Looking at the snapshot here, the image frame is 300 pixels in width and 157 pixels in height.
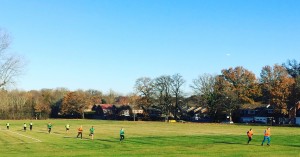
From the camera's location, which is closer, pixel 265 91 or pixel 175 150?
pixel 175 150

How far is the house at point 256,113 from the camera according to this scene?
12588cm

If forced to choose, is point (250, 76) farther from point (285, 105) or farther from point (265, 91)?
point (285, 105)

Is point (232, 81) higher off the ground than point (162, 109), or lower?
higher

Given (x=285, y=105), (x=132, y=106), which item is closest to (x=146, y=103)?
(x=132, y=106)

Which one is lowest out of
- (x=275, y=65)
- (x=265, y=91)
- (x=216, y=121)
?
(x=216, y=121)

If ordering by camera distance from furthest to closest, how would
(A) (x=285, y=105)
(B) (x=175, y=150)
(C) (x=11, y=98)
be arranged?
(C) (x=11, y=98)
(A) (x=285, y=105)
(B) (x=175, y=150)

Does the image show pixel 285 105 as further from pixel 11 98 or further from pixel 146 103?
pixel 11 98

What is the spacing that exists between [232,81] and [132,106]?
44.9 metres

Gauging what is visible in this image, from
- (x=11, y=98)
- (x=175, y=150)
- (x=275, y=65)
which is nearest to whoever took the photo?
(x=175, y=150)

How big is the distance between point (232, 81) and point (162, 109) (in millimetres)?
26757

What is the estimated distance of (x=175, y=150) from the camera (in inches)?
1441

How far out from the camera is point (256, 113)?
422 feet

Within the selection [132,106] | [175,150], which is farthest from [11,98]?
[175,150]

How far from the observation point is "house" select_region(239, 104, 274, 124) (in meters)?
126
